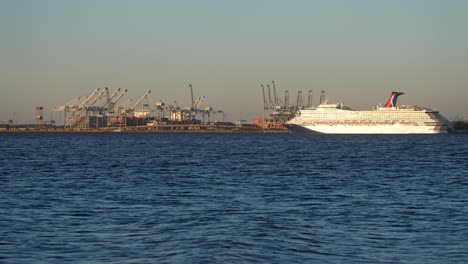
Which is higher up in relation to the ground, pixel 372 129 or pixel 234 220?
pixel 372 129

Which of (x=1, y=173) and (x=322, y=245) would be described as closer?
(x=322, y=245)

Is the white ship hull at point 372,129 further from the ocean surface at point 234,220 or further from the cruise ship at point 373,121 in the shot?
the ocean surface at point 234,220

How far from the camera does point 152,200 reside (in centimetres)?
2494

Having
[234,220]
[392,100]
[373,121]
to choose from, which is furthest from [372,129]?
[234,220]

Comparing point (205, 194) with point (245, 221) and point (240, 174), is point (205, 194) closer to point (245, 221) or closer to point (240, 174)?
point (245, 221)

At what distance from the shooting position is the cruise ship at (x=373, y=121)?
504 feet

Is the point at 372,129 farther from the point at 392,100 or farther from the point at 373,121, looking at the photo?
the point at 392,100

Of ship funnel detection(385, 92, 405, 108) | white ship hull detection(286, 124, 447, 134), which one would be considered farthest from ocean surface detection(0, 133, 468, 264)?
ship funnel detection(385, 92, 405, 108)

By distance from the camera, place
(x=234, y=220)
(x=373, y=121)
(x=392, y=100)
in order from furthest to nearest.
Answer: (x=392, y=100) < (x=373, y=121) < (x=234, y=220)

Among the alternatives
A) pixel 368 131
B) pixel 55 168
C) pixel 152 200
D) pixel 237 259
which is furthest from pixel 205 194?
pixel 368 131

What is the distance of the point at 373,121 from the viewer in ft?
507

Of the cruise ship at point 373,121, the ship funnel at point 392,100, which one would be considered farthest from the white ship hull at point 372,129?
the ship funnel at point 392,100

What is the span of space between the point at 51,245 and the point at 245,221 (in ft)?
16.3

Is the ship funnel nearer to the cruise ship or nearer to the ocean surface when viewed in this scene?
the cruise ship
